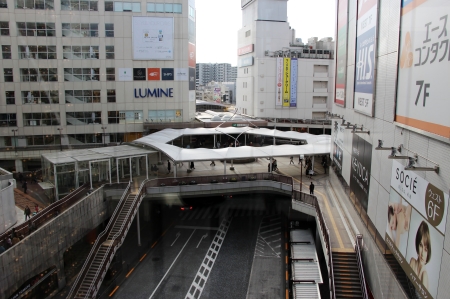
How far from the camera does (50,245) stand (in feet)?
26.2

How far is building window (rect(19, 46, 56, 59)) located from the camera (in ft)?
53.0

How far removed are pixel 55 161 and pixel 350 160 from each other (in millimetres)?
7874

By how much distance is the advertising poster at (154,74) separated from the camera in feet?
57.1

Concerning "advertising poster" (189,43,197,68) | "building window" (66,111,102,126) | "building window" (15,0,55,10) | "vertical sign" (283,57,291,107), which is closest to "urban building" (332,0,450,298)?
"advertising poster" (189,43,197,68)

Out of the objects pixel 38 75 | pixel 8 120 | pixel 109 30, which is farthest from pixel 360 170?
pixel 8 120

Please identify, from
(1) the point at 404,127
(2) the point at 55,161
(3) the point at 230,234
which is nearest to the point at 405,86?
(1) the point at 404,127

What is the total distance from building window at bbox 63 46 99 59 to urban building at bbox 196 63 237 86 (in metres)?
69.8

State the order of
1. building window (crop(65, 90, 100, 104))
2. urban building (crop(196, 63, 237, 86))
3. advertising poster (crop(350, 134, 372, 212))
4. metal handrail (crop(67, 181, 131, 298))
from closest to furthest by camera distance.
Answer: advertising poster (crop(350, 134, 372, 212))
metal handrail (crop(67, 181, 131, 298))
building window (crop(65, 90, 100, 104))
urban building (crop(196, 63, 237, 86))

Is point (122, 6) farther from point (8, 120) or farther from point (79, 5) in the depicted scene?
point (8, 120)

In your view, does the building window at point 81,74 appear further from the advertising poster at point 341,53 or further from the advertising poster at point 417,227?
the advertising poster at point 417,227

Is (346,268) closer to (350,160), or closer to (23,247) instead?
(350,160)

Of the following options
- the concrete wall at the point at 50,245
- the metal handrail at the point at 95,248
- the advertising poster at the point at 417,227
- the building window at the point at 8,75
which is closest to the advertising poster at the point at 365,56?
the advertising poster at the point at 417,227

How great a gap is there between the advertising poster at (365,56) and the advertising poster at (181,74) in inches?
424

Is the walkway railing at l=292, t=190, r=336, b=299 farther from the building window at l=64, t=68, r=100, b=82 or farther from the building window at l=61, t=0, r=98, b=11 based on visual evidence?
the building window at l=61, t=0, r=98, b=11
